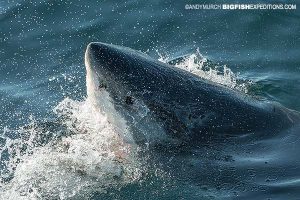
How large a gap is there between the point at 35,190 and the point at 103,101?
1.42 meters

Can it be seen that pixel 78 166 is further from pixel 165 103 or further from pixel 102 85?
pixel 165 103

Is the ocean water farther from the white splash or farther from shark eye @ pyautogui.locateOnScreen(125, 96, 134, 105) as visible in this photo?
shark eye @ pyautogui.locateOnScreen(125, 96, 134, 105)

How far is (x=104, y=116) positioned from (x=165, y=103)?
0.83 metres

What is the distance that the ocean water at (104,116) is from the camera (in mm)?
7492

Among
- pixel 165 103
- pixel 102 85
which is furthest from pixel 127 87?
pixel 165 103

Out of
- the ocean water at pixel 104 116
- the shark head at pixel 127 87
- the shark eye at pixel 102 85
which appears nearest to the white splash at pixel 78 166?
the ocean water at pixel 104 116

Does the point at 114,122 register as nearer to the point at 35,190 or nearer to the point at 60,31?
the point at 35,190

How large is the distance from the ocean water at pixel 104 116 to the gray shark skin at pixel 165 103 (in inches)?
8.5

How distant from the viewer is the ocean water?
24.6 feet

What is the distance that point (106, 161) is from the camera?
8.15 metres

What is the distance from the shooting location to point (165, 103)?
7.54 metres

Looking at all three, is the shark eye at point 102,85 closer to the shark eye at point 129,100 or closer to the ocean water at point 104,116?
the shark eye at point 129,100

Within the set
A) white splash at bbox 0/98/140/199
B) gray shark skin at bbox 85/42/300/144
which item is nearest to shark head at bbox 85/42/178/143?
gray shark skin at bbox 85/42/300/144

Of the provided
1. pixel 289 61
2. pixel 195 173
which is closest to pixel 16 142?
pixel 195 173
